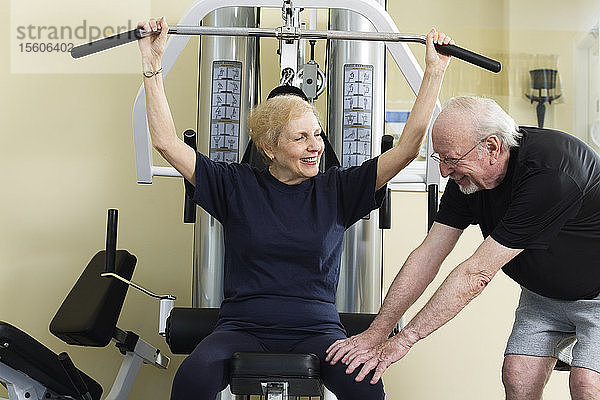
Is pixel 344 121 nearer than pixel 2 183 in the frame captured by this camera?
Yes

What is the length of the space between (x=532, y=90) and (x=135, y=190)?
5.65 ft

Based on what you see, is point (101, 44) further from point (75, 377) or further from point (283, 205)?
point (75, 377)

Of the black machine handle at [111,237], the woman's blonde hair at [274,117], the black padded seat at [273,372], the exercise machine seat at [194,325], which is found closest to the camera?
the black padded seat at [273,372]

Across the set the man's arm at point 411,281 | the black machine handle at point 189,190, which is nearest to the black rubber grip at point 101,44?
the black machine handle at point 189,190

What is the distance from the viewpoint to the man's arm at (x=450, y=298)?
6.64ft

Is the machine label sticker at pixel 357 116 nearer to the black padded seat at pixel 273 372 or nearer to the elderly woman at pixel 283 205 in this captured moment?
the elderly woman at pixel 283 205

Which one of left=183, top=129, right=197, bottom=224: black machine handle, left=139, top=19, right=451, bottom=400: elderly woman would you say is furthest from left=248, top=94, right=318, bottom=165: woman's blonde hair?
left=183, top=129, right=197, bottom=224: black machine handle

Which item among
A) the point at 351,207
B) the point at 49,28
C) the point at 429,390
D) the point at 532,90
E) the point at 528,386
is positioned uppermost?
the point at 49,28

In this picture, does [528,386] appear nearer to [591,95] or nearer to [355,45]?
[355,45]

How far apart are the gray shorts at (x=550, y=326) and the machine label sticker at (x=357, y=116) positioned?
0.72 meters

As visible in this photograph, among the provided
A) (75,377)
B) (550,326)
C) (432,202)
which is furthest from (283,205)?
(75,377)

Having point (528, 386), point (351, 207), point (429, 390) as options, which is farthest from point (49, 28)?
point (528, 386)

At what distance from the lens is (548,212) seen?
6.44ft

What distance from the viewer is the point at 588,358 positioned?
2.10 metres
